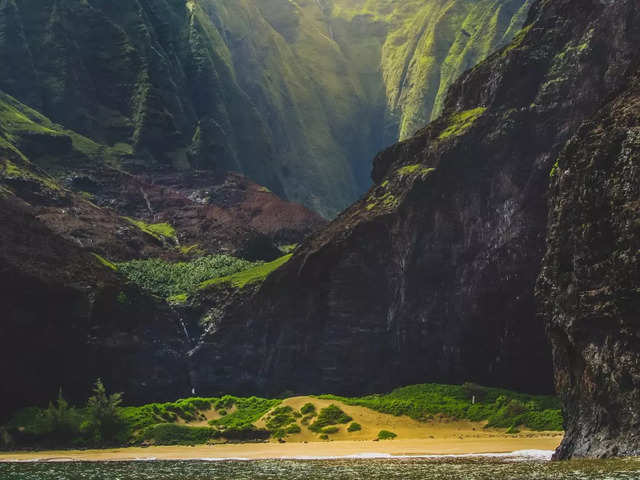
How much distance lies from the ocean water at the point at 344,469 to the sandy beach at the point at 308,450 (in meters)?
3.87

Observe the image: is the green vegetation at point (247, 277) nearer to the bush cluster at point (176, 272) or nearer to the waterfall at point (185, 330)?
the bush cluster at point (176, 272)

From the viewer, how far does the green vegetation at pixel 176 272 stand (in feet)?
370

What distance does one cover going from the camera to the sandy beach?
51375mm

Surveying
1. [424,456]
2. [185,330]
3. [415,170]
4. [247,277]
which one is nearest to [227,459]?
[424,456]

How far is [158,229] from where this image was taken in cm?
15562

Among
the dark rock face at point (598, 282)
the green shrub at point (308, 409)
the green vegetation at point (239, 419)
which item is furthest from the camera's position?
the green shrub at point (308, 409)

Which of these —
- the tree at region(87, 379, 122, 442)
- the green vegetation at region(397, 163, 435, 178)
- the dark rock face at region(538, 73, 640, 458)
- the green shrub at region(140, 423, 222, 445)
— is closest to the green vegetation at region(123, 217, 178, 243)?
the green vegetation at region(397, 163, 435, 178)

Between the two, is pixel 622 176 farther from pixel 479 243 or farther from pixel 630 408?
pixel 479 243

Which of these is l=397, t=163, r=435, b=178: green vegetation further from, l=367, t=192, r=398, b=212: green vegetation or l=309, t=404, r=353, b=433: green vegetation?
l=309, t=404, r=353, b=433: green vegetation

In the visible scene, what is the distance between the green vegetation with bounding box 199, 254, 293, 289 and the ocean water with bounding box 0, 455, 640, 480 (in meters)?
52.8

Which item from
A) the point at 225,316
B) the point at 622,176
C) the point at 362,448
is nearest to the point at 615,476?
the point at 622,176

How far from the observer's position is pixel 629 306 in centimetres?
3491

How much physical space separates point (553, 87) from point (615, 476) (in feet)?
190

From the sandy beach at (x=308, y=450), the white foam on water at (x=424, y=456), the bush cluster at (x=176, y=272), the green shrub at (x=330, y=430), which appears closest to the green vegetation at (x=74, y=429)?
the sandy beach at (x=308, y=450)
